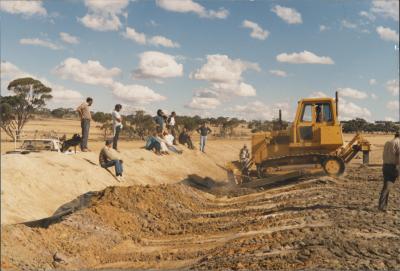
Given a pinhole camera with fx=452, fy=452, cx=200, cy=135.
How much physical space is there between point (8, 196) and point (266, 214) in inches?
228

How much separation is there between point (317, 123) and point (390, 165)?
5.56 metres

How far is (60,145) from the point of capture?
54.1ft

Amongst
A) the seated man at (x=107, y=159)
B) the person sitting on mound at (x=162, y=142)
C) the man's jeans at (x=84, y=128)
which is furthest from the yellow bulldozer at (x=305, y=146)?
the man's jeans at (x=84, y=128)

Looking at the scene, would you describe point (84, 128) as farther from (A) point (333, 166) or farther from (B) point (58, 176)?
(A) point (333, 166)

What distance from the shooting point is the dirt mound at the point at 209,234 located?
714 centimetres

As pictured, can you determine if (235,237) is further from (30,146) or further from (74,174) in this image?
(30,146)

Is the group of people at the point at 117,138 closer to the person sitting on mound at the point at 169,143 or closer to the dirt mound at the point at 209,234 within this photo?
the person sitting on mound at the point at 169,143

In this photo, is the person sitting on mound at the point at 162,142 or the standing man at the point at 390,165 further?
the person sitting on mound at the point at 162,142

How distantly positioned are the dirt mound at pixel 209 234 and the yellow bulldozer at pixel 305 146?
8.56 ft

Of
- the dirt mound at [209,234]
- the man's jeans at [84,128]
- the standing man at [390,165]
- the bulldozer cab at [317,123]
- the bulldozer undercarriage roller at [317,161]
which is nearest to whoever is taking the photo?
the dirt mound at [209,234]

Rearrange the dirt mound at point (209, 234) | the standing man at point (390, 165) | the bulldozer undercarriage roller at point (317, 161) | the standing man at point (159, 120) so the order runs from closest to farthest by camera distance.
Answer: the dirt mound at point (209, 234) < the standing man at point (390, 165) < the bulldozer undercarriage roller at point (317, 161) < the standing man at point (159, 120)

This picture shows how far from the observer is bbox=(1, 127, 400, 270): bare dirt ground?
7.18 m

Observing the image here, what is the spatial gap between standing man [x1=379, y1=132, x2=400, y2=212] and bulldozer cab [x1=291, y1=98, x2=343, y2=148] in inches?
204

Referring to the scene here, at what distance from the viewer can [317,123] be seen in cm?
1549
